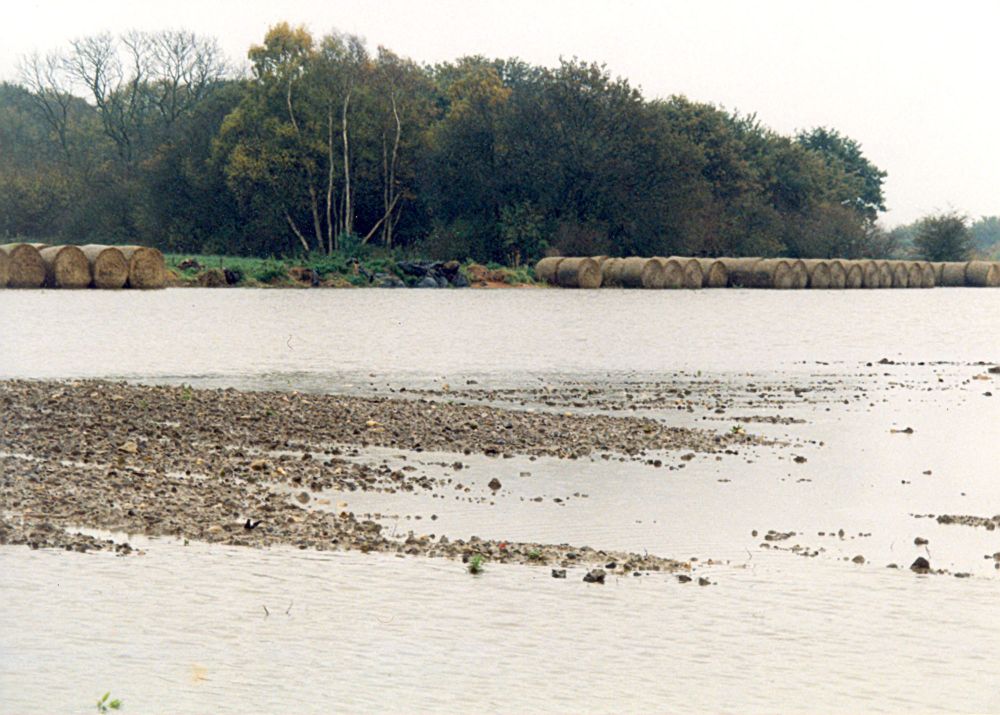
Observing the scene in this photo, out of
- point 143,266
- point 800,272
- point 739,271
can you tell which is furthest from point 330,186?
point 800,272

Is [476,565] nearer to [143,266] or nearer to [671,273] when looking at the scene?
[143,266]

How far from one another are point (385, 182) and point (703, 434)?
73625 mm

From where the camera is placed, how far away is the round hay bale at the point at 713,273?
8394 centimetres

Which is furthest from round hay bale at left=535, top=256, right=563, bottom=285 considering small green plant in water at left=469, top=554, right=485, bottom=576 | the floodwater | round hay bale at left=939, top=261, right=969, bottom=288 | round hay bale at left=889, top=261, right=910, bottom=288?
small green plant in water at left=469, top=554, right=485, bottom=576

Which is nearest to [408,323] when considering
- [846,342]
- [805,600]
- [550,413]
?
[846,342]

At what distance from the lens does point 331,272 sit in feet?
260

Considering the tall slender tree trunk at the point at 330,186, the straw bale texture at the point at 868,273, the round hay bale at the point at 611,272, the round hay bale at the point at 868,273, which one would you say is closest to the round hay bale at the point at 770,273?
the round hay bale at the point at 868,273

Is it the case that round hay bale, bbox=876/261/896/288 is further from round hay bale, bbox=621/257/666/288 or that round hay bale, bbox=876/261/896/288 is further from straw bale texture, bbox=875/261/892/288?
round hay bale, bbox=621/257/666/288

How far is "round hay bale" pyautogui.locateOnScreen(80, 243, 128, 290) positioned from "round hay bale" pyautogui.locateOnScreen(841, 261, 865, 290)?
48.6 metres

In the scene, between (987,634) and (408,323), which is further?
(408,323)

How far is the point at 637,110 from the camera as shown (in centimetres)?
8869

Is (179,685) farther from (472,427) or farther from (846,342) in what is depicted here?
(846,342)

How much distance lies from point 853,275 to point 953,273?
56.0 ft

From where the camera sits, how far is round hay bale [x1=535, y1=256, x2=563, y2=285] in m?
78.1
